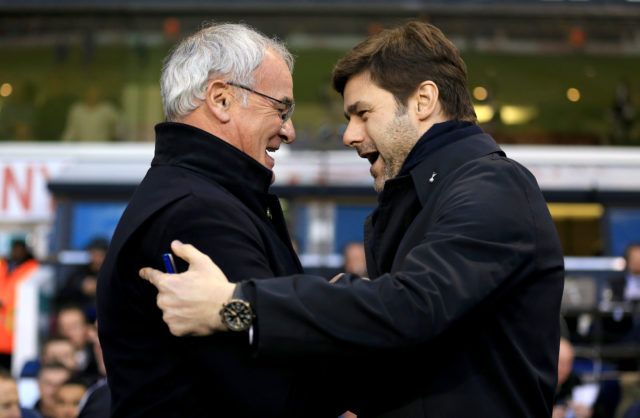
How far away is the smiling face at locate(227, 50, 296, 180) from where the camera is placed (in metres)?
2.73

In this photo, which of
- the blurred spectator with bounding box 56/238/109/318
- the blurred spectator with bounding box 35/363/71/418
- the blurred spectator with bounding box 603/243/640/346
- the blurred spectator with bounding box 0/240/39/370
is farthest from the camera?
the blurred spectator with bounding box 0/240/39/370

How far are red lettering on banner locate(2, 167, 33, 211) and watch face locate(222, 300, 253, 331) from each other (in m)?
10.7

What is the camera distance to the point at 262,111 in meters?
2.77

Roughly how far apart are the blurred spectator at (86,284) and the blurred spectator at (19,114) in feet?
14.0

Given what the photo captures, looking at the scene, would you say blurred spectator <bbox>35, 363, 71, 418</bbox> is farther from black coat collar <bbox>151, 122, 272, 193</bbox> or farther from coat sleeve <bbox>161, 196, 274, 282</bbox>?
coat sleeve <bbox>161, 196, 274, 282</bbox>

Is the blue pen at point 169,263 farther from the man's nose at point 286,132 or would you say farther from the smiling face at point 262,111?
the man's nose at point 286,132

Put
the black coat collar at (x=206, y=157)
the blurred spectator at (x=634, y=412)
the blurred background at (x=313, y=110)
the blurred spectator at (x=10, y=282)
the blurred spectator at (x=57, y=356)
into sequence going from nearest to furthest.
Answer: the black coat collar at (x=206, y=157)
the blurred spectator at (x=634, y=412)
the blurred spectator at (x=57, y=356)
the blurred spectator at (x=10, y=282)
the blurred background at (x=313, y=110)

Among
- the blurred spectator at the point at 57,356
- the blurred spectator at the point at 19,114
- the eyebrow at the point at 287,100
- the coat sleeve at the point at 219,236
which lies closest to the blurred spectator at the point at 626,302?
the blurred spectator at the point at 57,356

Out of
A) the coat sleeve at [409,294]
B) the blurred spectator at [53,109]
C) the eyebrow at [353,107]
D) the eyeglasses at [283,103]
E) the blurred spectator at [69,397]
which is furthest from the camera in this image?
the blurred spectator at [53,109]

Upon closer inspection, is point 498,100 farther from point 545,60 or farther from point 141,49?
point 141,49

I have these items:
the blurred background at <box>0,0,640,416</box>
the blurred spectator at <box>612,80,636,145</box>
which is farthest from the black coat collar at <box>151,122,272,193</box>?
the blurred spectator at <box>612,80,636,145</box>

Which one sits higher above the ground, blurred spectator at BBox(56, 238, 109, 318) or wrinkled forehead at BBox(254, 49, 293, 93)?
wrinkled forehead at BBox(254, 49, 293, 93)

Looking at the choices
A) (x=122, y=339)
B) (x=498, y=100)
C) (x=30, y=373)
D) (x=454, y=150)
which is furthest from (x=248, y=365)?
(x=498, y=100)

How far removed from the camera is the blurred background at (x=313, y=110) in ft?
35.9
